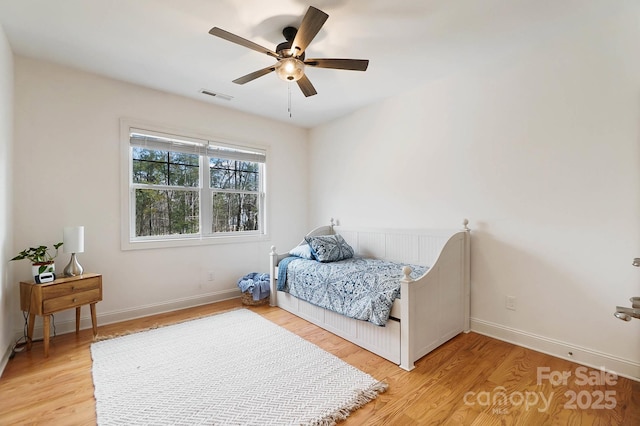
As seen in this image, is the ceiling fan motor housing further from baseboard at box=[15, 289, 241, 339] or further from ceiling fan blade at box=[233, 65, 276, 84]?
baseboard at box=[15, 289, 241, 339]

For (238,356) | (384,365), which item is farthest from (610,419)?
(238,356)

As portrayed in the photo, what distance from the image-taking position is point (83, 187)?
2.90 m

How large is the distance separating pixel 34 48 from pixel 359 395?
383 cm

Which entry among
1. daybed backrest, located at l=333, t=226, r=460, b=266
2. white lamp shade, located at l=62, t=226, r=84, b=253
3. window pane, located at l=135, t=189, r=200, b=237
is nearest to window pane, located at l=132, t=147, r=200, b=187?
window pane, located at l=135, t=189, r=200, b=237

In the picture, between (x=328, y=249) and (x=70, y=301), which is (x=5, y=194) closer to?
(x=70, y=301)

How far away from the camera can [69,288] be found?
2459 mm

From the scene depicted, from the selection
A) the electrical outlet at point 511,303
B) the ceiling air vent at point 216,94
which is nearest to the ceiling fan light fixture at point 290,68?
the ceiling air vent at point 216,94

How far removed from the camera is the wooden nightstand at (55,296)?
2314 mm

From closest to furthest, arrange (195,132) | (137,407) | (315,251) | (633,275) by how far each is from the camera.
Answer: (137,407), (633,275), (315,251), (195,132)

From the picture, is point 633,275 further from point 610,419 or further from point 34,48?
point 34,48

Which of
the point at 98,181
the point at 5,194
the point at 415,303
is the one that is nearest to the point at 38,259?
the point at 5,194

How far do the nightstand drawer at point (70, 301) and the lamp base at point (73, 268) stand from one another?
0.76 ft

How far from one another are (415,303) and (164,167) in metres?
3.19

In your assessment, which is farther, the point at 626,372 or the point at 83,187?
the point at 83,187
